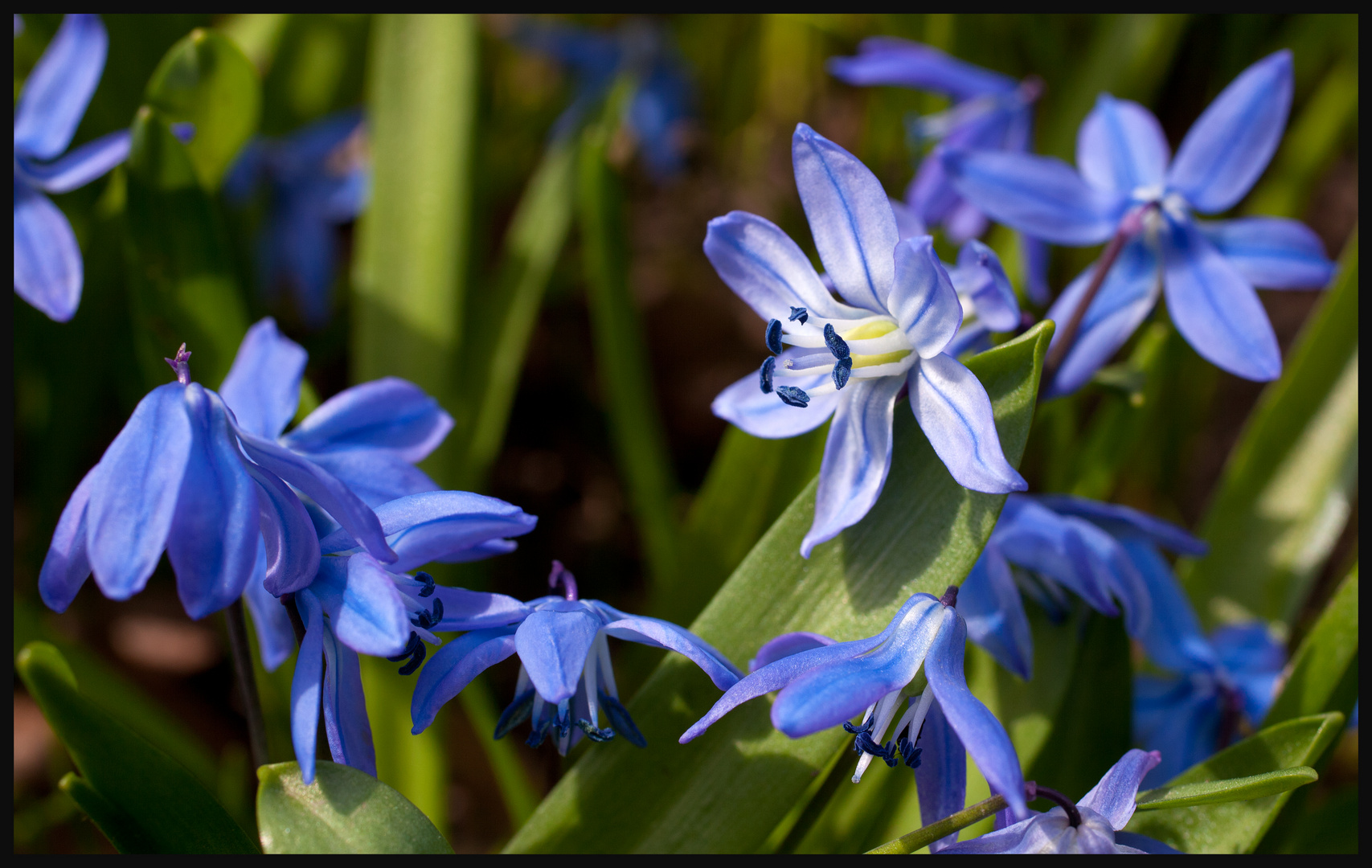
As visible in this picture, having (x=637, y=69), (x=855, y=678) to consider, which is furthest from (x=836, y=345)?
(x=637, y=69)

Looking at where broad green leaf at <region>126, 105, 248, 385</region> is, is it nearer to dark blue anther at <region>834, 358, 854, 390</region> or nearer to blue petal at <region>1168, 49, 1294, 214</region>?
dark blue anther at <region>834, 358, 854, 390</region>

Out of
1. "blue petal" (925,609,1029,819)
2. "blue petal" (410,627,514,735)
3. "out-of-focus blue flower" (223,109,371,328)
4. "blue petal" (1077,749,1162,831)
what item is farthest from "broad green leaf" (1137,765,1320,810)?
"out-of-focus blue flower" (223,109,371,328)

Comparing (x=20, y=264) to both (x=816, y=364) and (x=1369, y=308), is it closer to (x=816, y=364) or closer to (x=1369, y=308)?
(x=816, y=364)

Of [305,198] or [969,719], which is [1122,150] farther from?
[305,198]

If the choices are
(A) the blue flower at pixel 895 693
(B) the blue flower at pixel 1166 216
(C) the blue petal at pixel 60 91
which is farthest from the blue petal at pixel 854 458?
(C) the blue petal at pixel 60 91

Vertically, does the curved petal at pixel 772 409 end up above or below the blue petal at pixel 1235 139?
below

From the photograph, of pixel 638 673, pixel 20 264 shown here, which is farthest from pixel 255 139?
pixel 638 673

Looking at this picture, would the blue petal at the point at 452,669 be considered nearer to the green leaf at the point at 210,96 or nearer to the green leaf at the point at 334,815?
the green leaf at the point at 334,815
